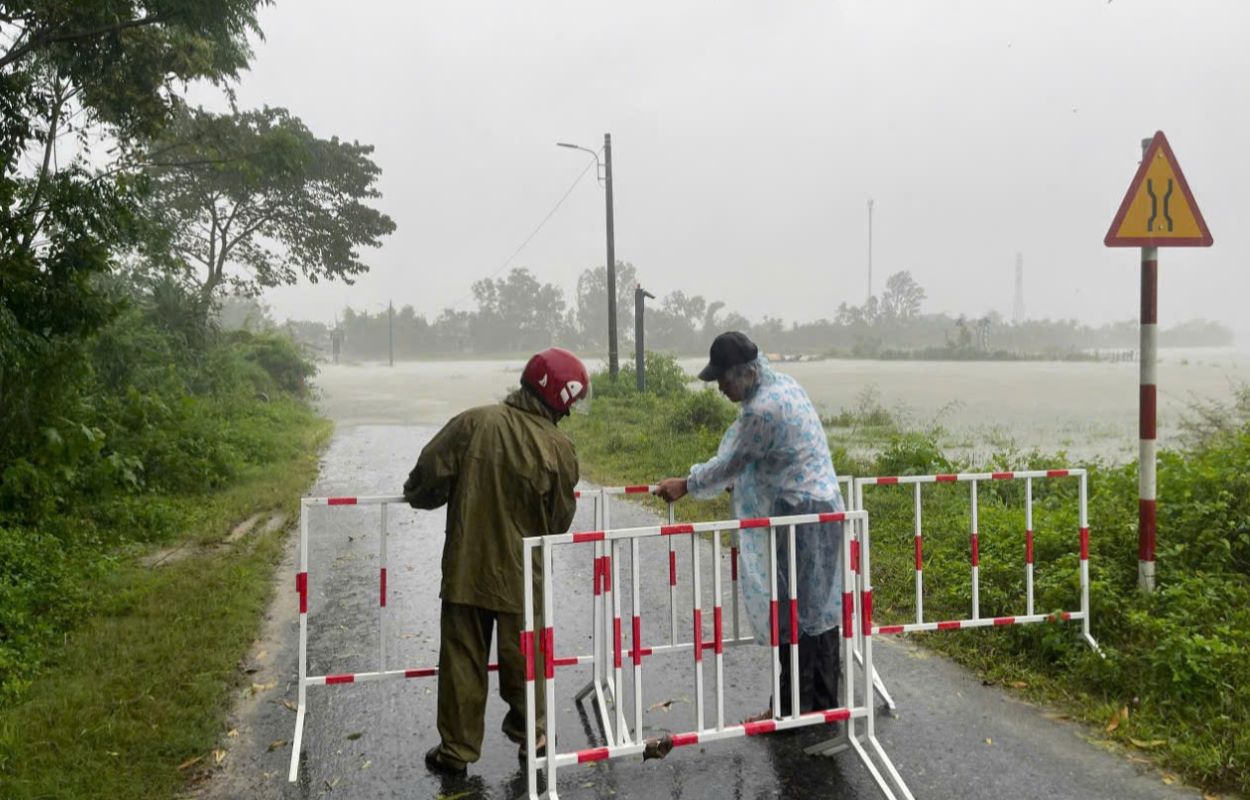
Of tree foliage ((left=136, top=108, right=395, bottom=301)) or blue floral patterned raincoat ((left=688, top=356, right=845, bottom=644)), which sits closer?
blue floral patterned raincoat ((left=688, top=356, right=845, bottom=644))

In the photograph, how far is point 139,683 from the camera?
4719mm

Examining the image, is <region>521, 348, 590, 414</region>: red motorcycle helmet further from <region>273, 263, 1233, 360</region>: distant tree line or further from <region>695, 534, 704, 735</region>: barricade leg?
<region>273, 263, 1233, 360</region>: distant tree line

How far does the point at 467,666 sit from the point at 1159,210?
4.56 m

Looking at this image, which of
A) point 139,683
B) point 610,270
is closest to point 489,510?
point 139,683

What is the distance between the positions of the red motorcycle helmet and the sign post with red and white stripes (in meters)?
3.35

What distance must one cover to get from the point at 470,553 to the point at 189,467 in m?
8.57

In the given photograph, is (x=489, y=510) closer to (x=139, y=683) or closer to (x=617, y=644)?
(x=617, y=644)

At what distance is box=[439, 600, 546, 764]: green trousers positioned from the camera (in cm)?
373

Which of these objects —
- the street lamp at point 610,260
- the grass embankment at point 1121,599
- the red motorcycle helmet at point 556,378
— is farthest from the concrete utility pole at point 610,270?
the red motorcycle helmet at point 556,378

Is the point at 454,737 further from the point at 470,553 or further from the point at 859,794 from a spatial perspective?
the point at 859,794

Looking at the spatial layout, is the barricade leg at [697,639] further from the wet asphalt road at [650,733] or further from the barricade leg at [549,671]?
the barricade leg at [549,671]

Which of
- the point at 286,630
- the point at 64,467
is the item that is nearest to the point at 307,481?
the point at 64,467

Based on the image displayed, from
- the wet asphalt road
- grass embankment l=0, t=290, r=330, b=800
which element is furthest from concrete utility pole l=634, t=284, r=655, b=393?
the wet asphalt road

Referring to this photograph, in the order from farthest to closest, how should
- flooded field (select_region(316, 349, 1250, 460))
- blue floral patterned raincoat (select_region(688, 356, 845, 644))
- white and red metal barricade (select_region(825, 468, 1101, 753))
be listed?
1. flooded field (select_region(316, 349, 1250, 460))
2. white and red metal barricade (select_region(825, 468, 1101, 753))
3. blue floral patterned raincoat (select_region(688, 356, 845, 644))
